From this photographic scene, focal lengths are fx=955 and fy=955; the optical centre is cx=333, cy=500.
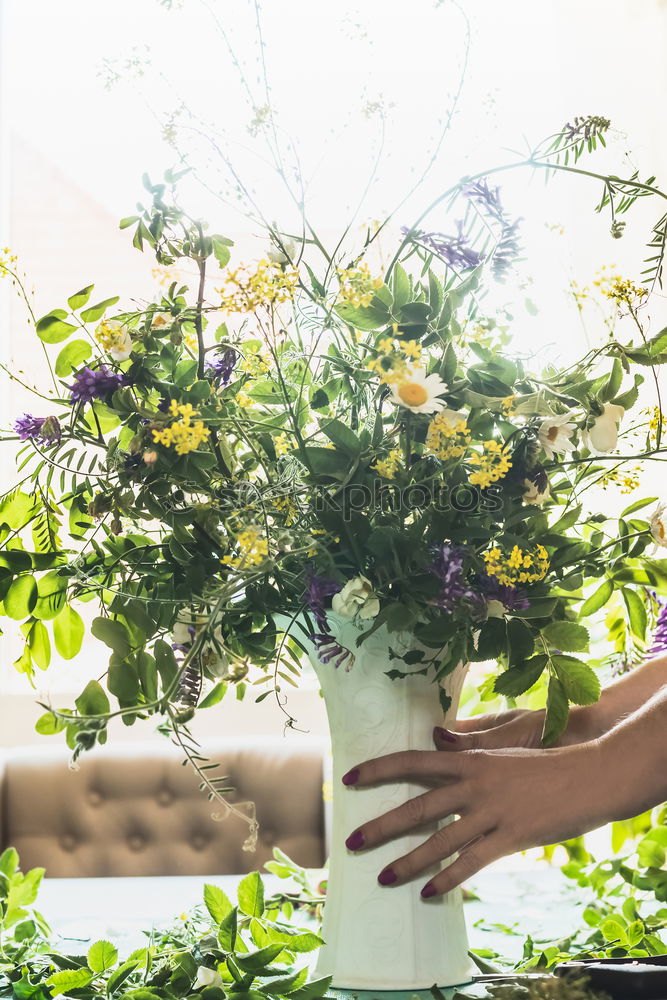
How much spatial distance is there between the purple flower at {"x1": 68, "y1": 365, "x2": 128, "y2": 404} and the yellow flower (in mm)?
106

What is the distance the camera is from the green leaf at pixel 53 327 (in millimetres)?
698

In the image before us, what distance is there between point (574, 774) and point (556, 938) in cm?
28

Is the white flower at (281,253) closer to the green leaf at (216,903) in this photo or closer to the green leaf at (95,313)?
the green leaf at (95,313)

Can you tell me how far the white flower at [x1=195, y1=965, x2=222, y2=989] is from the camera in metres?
0.60

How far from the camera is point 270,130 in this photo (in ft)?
2.21

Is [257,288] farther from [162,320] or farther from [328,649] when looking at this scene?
[328,649]

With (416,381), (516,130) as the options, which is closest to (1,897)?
(416,381)

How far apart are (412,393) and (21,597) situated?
14.0 inches

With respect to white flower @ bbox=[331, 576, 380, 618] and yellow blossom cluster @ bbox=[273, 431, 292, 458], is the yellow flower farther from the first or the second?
white flower @ bbox=[331, 576, 380, 618]

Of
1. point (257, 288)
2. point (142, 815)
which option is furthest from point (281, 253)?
point (142, 815)

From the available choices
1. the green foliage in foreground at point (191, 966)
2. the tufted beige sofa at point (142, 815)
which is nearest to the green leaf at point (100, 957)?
the green foliage in foreground at point (191, 966)

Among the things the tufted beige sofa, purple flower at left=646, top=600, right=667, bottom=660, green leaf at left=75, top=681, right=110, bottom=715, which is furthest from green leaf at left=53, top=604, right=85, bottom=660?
the tufted beige sofa

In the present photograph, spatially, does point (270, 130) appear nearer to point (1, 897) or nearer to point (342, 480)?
point (342, 480)

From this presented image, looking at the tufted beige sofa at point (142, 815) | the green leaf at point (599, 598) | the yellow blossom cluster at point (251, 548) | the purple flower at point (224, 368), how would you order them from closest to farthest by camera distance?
the yellow blossom cluster at point (251, 548)
the purple flower at point (224, 368)
the green leaf at point (599, 598)
the tufted beige sofa at point (142, 815)
